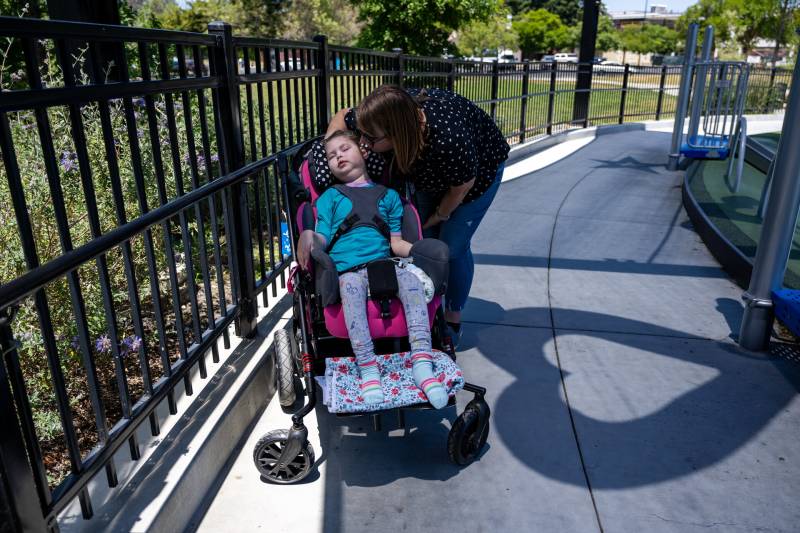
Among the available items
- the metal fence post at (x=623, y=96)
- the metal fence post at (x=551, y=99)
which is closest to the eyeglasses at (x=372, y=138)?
the metal fence post at (x=551, y=99)

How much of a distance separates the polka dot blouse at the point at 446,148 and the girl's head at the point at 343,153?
10cm

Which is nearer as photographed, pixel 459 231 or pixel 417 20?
pixel 459 231

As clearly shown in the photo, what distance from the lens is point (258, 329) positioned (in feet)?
11.6

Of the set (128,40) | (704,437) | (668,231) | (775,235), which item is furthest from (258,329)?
(668,231)

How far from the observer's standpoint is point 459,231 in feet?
11.2

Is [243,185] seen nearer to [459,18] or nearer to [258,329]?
[258,329]

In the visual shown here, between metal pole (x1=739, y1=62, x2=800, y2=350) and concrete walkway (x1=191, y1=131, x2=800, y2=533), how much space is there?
181 millimetres

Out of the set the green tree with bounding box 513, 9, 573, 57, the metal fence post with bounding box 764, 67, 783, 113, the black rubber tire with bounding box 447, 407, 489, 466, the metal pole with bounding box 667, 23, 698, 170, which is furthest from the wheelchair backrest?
the green tree with bounding box 513, 9, 573, 57

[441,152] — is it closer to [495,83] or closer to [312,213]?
[312,213]

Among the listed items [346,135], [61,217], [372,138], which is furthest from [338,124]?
[61,217]

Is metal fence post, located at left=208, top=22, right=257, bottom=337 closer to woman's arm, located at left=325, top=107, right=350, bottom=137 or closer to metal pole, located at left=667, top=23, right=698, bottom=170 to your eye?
woman's arm, located at left=325, top=107, right=350, bottom=137

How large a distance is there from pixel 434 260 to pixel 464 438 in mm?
761

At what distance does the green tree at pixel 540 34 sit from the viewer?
7681 centimetres

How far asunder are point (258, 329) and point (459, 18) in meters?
21.7
